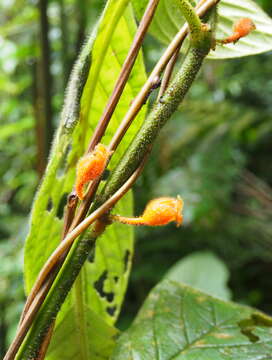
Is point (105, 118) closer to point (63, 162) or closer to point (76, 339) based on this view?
point (63, 162)

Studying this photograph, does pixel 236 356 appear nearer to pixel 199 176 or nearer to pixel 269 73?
pixel 199 176

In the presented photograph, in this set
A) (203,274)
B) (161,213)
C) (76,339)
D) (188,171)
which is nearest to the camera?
(161,213)

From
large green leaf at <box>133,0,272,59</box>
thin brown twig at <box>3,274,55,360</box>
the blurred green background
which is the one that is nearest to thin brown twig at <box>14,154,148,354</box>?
thin brown twig at <box>3,274,55,360</box>

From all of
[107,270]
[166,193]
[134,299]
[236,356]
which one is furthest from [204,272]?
[236,356]

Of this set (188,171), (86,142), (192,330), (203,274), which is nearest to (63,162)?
(86,142)

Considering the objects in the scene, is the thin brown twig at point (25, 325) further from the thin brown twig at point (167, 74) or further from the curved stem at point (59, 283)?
the thin brown twig at point (167, 74)
